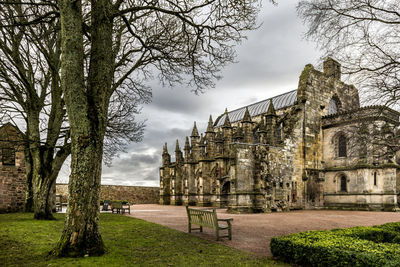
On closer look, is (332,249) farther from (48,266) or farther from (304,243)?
(48,266)

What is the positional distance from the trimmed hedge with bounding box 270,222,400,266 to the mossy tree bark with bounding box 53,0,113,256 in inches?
169

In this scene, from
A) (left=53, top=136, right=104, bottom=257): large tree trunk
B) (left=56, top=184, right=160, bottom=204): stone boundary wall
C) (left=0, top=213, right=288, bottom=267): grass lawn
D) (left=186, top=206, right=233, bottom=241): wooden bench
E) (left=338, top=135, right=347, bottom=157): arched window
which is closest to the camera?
(left=0, top=213, right=288, bottom=267): grass lawn

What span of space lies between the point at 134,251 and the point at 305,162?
20834mm

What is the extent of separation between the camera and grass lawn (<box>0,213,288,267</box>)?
598 centimetres

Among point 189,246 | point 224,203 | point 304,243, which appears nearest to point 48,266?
point 189,246

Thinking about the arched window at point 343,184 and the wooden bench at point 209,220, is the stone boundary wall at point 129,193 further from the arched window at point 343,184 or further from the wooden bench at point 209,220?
the wooden bench at point 209,220

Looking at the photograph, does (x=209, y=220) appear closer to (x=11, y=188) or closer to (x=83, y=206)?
(x=83, y=206)

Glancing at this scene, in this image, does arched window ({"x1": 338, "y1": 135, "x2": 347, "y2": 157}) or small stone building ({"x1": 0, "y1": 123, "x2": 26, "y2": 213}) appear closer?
small stone building ({"x1": 0, "y1": 123, "x2": 26, "y2": 213})

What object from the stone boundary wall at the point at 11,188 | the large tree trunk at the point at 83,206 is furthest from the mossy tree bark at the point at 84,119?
the stone boundary wall at the point at 11,188

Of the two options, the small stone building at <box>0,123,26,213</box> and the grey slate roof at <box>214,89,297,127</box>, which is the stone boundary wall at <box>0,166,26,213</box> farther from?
the grey slate roof at <box>214,89,297,127</box>

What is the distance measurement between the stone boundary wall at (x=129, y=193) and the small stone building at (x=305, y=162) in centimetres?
1017

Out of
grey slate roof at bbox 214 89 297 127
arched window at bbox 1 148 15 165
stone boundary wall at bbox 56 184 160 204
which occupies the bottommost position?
stone boundary wall at bbox 56 184 160 204

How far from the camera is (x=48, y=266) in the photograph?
552cm

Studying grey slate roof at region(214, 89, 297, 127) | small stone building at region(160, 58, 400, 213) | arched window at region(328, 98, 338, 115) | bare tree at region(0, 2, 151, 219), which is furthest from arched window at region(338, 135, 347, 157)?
bare tree at region(0, 2, 151, 219)
